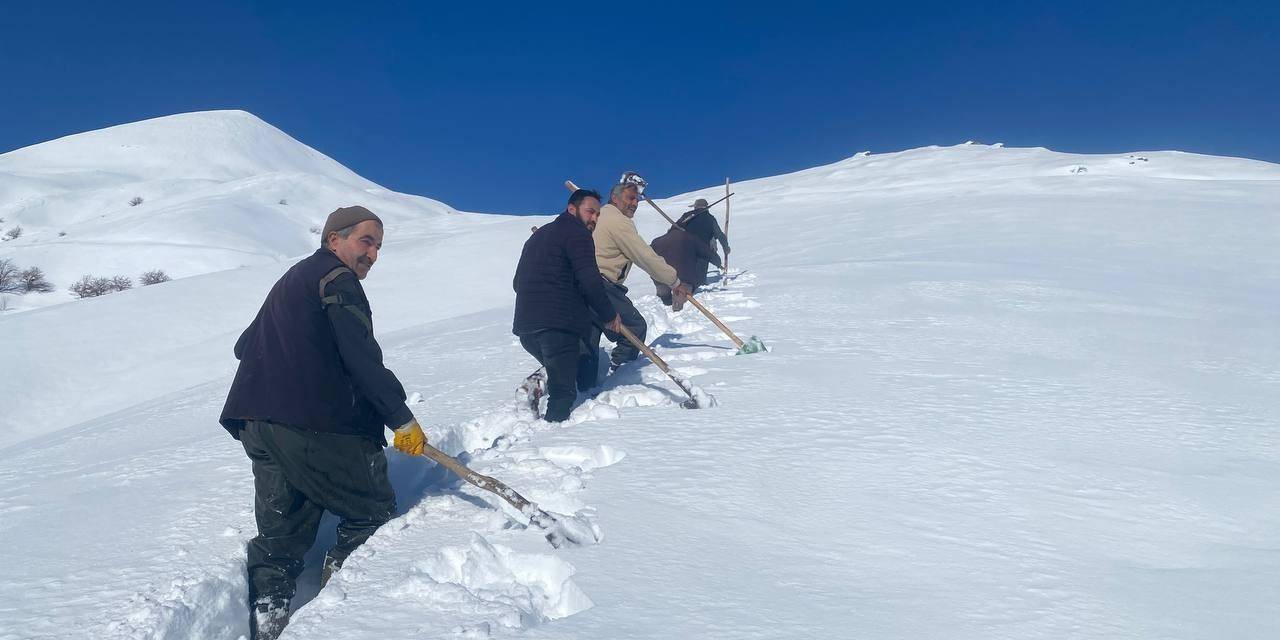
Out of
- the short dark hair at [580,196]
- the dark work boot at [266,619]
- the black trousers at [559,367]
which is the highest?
the short dark hair at [580,196]

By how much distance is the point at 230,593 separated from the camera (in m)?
2.57

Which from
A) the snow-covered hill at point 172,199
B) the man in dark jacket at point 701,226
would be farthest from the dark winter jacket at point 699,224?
the snow-covered hill at point 172,199

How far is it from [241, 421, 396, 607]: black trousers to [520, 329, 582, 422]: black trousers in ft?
4.63

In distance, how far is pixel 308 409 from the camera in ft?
8.95

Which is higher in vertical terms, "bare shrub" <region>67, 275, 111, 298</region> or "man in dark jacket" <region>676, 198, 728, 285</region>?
"man in dark jacket" <region>676, 198, 728, 285</region>

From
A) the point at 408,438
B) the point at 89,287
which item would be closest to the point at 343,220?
the point at 408,438

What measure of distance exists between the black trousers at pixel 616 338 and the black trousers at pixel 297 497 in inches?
72.7

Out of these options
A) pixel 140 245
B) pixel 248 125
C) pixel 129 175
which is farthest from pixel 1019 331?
pixel 248 125

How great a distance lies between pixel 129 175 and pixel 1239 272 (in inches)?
2779

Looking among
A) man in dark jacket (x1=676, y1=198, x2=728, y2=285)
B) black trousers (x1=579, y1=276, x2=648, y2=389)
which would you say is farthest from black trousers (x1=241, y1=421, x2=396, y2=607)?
man in dark jacket (x1=676, y1=198, x2=728, y2=285)

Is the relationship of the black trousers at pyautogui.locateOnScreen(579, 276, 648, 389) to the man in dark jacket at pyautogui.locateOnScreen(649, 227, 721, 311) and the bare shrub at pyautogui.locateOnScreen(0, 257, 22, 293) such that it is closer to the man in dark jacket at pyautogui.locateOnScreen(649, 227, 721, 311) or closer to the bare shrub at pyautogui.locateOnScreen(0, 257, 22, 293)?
the man in dark jacket at pyautogui.locateOnScreen(649, 227, 721, 311)

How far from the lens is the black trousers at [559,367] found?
4.23 metres

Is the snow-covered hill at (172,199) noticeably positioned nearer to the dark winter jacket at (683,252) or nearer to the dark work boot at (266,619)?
the dark winter jacket at (683,252)

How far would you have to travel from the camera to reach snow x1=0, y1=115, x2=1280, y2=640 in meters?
2.14
